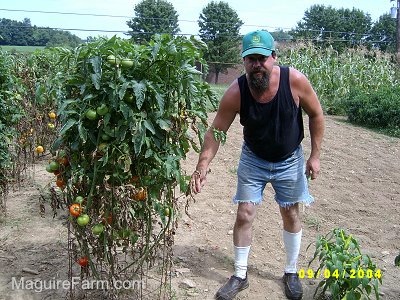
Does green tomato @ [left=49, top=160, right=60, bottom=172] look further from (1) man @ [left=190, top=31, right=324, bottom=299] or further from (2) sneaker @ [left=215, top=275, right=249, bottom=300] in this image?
(2) sneaker @ [left=215, top=275, right=249, bottom=300]

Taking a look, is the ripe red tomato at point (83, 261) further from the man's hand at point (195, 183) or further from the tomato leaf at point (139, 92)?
the tomato leaf at point (139, 92)

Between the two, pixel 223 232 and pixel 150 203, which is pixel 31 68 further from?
pixel 150 203

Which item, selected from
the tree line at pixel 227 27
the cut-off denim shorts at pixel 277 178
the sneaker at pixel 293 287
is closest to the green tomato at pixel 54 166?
the cut-off denim shorts at pixel 277 178

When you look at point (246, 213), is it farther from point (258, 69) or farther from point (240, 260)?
point (258, 69)

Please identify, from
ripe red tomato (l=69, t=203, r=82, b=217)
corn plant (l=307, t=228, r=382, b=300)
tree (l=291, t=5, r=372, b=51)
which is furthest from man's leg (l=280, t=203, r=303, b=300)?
tree (l=291, t=5, r=372, b=51)

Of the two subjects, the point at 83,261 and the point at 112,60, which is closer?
the point at 112,60

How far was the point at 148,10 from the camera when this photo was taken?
41688mm

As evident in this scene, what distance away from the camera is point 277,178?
130 inches

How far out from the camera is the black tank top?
3131mm

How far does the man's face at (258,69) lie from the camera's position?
303 cm

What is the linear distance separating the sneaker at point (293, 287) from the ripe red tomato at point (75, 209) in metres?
1.65

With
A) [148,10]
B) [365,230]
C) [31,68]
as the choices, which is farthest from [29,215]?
[148,10]

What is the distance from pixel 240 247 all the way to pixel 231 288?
0.96 feet

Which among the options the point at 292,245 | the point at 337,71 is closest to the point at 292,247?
the point at 292,245
